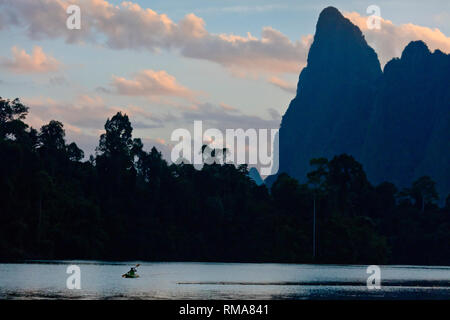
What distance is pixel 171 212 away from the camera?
138m

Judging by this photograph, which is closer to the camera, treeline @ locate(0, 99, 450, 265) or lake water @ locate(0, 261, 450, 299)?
lake water @ locate(0, 261, 450, 299)

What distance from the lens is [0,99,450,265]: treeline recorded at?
388 ft

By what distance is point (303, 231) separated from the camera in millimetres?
137500

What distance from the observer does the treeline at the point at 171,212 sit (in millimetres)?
118250

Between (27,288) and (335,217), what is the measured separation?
8958 cm

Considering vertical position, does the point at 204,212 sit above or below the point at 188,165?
below

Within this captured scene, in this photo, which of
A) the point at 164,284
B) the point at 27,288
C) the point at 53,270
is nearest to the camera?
the point at 27,288

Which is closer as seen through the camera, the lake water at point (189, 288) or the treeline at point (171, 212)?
Answer: the lake water at point (189, 288)

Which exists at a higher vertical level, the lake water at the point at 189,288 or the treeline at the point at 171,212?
the treeline at the point at 171,212

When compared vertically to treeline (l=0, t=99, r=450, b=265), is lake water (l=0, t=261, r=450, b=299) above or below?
below

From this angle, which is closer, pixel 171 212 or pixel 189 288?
pixel 189 288

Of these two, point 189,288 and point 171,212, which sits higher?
point 171,212
